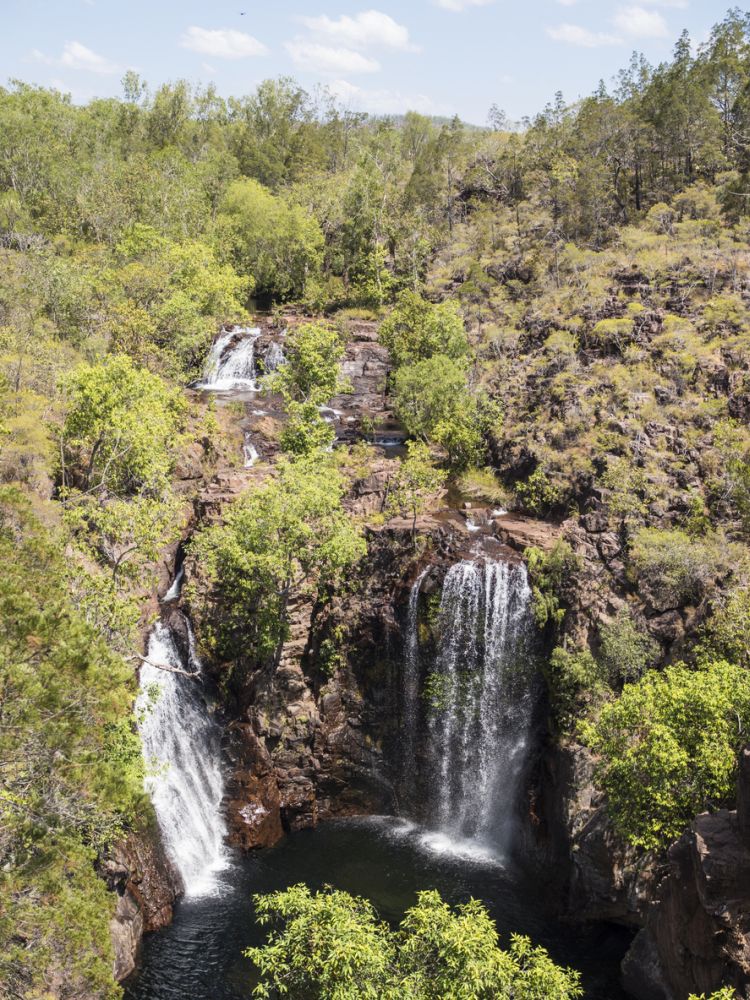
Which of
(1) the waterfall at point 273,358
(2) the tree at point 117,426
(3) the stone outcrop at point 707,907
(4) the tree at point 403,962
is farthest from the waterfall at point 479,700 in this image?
(1) the waterfall at point 273,358

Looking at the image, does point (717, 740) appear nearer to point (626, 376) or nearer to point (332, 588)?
point (332, 588)

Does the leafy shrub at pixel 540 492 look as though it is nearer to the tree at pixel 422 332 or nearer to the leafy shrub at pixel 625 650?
the leafy shrub at pixel 625 650

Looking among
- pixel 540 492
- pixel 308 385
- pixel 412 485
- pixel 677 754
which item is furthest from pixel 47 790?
pixel 308 385

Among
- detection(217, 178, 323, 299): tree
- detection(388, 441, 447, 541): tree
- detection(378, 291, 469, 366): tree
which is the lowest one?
detection(388, 441, 447, 541): tree

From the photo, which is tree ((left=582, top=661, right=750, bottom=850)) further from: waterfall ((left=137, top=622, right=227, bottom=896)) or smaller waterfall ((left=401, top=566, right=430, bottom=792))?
waterfall ((left=137, top=622, right=227, bottom=896))

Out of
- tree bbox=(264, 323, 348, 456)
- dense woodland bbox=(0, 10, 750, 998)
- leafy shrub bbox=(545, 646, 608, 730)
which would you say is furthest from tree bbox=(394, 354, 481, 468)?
leafy shrub bbox=(545, 646, 608, 730)

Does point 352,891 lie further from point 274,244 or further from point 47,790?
point 274,244
